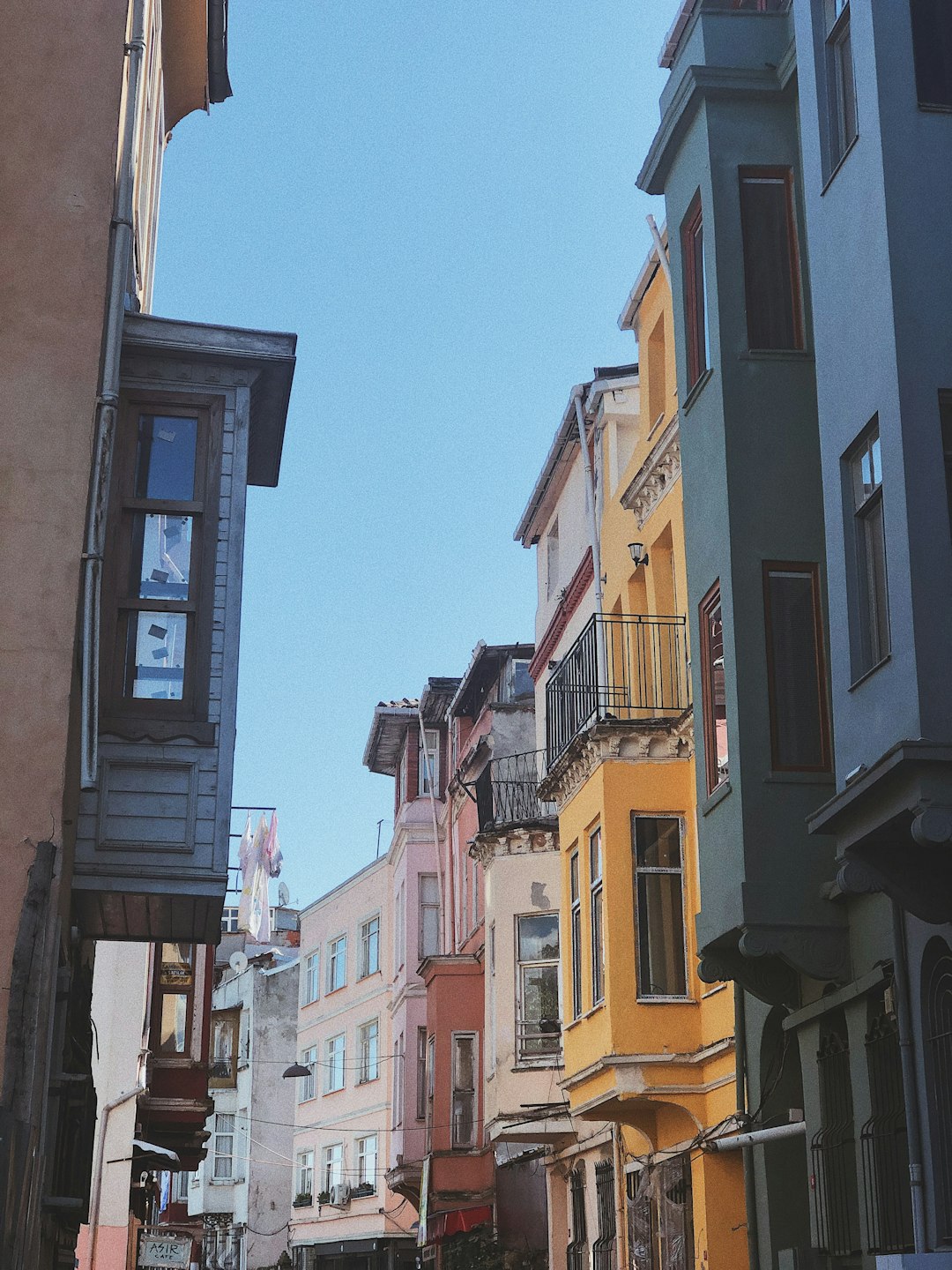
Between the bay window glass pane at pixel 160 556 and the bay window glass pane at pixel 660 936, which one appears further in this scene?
the bay window glass pane at pixel 660 936

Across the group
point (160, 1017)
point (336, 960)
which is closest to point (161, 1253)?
point (160, 1017)

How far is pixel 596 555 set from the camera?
2397 cm

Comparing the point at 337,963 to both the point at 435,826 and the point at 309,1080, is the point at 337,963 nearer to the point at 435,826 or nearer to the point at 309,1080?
the point at 309,1080

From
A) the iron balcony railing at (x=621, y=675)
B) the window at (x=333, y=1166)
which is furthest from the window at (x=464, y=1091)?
the window at (x=333, y=1166)

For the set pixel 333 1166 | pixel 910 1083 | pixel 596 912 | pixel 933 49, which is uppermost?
pixel 933 49

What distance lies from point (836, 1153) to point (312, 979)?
46255mm

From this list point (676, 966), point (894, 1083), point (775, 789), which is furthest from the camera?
point (676, 966)

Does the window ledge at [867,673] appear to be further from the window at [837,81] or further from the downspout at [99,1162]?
the downspout at [99,1162]

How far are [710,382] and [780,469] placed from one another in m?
1.12

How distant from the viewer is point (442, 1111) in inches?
1415

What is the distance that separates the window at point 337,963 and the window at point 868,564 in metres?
43.2

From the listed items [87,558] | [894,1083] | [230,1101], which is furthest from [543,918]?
[230,1101]

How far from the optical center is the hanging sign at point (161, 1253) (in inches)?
1448

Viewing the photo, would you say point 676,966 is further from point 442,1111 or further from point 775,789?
point 442,1111
